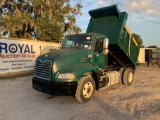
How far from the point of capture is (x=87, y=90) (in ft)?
22.1

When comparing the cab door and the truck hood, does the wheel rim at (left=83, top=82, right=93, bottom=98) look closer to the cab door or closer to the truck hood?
the truck hood

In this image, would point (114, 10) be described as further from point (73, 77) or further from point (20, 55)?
point (20, 55)

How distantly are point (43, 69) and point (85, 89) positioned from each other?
1.61 meters

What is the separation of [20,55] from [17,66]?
2.95ft

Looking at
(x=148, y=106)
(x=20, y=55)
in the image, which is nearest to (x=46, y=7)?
(x=20, y=55)

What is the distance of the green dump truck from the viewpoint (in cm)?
627

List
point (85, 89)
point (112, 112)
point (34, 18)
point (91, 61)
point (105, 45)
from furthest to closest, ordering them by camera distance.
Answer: point (34, 18)
point (105, 45)
point (91, 61)
point (85, 89)
point (112, 112)

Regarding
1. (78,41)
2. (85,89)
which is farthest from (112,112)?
(78,41)

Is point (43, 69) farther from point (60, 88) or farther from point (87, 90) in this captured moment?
point (87, 90)

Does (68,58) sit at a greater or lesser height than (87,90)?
greater

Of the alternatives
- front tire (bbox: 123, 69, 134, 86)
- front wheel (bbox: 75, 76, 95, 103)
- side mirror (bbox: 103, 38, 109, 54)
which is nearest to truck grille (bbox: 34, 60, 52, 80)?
front wheel (bbox: 75, 76, 95, 103)

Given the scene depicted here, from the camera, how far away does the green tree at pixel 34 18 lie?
71.5 feet

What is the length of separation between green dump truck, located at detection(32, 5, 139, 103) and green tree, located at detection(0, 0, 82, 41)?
1438 cm

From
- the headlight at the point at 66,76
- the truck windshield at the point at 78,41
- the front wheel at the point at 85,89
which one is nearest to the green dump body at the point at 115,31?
the truck windshield at the point at 78,41
